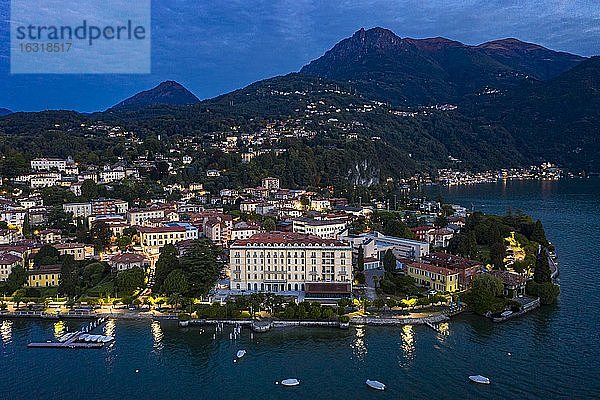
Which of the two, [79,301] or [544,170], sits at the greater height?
[544,170]

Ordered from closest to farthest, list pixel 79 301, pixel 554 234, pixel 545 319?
pixel 545 319, pixel 79 301, pixel 554 234

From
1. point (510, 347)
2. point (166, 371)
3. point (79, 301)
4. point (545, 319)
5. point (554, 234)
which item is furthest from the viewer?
point (554, 234)

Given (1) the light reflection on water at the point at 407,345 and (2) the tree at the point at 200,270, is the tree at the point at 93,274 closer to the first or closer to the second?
(2) the tree at the point at 200,270

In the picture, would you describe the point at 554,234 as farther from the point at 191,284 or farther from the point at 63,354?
the point at 63,354

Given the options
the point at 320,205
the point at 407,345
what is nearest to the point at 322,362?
the point at 407,345

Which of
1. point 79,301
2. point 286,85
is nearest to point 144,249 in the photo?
point 79,301

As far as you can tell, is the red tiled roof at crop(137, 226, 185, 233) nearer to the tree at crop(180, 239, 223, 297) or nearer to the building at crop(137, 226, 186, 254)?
the building at crop(137, 226, 186, 254)

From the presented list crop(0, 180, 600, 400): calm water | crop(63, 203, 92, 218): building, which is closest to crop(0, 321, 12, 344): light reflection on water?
crop(0, 180, 600, 400): calm water
